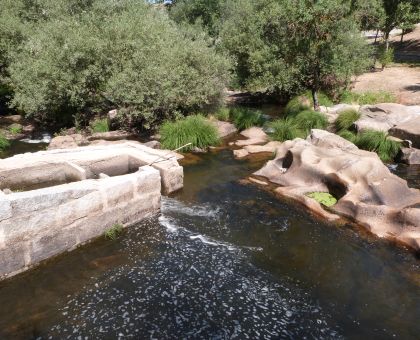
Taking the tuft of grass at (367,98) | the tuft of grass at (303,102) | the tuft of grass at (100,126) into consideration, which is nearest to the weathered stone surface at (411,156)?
the tuft of grass at (303,102)

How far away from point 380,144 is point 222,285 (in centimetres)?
1318

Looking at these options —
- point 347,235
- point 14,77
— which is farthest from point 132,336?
point 14,77

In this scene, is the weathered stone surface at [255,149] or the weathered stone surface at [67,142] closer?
the weathered stone surface at [255,149]

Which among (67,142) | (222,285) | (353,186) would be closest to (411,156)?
(353,186)

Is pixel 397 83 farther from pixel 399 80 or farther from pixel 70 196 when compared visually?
pixel 70 196

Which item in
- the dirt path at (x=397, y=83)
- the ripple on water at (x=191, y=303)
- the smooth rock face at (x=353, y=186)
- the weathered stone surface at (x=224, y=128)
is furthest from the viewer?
the dirt path at (x=397, y=83)

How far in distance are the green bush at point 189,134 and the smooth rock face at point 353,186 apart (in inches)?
157

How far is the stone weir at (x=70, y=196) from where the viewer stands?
9.27m

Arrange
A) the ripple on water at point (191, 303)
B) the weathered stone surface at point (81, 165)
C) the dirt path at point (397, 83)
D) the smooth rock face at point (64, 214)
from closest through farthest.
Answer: the ripple on water at point (191, 303) < the smooth rock face at point (64, 214) < the weathered stone surface at point (81, 165) < the dirt path at point (397, 83)

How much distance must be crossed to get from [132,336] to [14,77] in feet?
66.2

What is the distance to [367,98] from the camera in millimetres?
26922

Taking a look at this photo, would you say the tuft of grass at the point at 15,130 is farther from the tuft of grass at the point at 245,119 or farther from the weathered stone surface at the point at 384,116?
the weathered stone surface at the point at 384,116

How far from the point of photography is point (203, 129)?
19609 millimetres

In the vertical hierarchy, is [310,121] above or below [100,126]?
above
